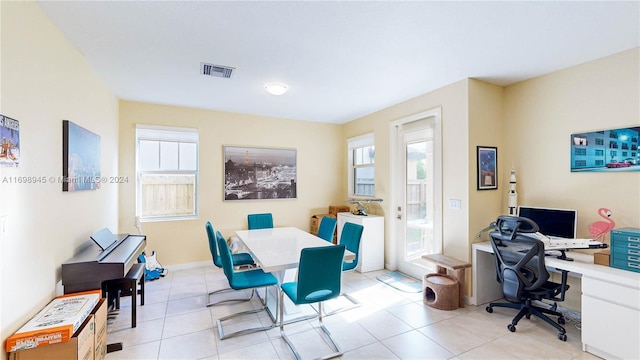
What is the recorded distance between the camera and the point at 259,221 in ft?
14.4

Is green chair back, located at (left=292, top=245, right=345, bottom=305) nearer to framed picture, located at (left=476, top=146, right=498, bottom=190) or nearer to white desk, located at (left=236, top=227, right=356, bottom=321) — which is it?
white desk, located at (left=236, top=227, right=356, bottom=321)

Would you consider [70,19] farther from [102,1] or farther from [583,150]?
[583,150]

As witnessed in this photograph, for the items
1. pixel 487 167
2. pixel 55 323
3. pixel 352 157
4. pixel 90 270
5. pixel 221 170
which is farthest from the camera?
pixel 352 157

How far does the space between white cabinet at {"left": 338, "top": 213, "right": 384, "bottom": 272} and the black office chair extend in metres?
1.89

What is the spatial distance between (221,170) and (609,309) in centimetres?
481

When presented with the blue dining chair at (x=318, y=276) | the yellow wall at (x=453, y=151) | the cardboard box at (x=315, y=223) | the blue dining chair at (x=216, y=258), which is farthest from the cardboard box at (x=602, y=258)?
the cardboard box at (x=315, y=223)

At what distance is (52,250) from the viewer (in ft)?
6.84

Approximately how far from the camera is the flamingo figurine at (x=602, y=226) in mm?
2580

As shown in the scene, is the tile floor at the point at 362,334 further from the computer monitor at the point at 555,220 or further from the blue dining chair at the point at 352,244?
the computer monitor at the point at 555,220

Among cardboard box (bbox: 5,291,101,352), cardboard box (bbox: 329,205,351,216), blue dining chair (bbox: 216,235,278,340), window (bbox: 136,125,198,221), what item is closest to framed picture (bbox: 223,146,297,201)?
window (bbox: 136,125,198,221)

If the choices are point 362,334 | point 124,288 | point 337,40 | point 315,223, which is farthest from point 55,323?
point 315,223

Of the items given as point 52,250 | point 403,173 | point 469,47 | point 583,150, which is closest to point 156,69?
point 52,250

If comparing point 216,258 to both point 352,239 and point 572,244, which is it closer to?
point 352,239

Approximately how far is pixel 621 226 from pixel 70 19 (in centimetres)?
489
